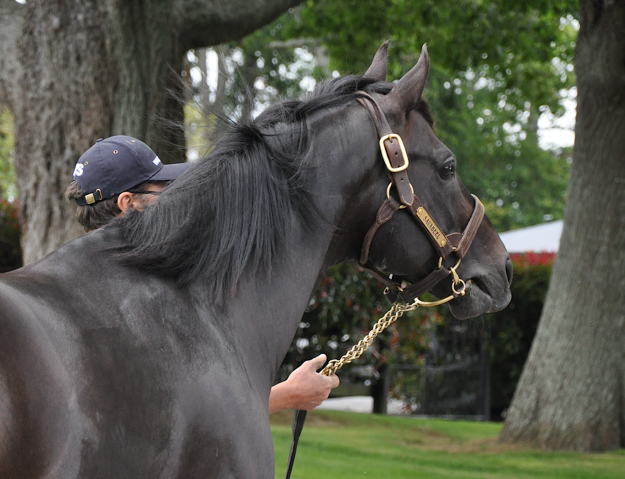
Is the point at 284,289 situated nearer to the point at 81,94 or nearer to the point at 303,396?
the point at 303,396

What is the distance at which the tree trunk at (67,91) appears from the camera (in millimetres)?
4984

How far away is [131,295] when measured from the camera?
1.90 m

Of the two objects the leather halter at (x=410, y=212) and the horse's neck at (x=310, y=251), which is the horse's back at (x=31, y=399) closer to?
the horse's neck at (x=310, y=251)

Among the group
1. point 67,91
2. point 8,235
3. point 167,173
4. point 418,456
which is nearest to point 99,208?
point 167,173

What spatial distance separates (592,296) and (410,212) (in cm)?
541

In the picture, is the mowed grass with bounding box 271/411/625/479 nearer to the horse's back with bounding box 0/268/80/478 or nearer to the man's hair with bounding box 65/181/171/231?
the man's hair with bounding box 65/181/171/231

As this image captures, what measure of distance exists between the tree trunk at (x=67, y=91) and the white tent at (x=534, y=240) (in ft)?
33.1

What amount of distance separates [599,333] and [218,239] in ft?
19.9

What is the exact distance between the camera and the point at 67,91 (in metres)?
5.00

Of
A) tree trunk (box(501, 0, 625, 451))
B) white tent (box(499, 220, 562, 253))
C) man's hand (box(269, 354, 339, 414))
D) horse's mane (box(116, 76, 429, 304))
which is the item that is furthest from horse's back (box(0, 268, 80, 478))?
white tent (box(499, 220, 562, 253))

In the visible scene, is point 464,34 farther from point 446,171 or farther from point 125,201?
point 125,201

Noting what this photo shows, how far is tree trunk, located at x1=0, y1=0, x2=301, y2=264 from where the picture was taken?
16.4ft

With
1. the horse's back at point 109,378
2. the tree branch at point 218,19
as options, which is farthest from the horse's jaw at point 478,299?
the tree branch at point 218,19

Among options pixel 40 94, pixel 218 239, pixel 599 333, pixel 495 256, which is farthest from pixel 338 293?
pixel 218 239
